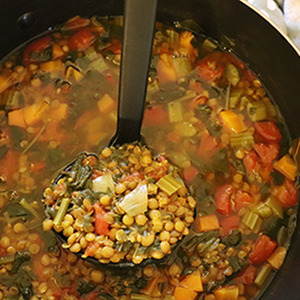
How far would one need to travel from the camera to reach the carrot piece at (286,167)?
10.9 ft

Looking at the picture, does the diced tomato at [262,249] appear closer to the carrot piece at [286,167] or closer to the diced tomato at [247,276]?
the diced tomato at [247,276]

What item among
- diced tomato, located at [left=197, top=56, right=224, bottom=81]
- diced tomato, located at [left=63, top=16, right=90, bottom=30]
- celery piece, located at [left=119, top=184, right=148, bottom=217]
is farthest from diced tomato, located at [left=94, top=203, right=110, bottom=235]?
diced tomato, located at [left=63, top=16, right=90, bottom=30]

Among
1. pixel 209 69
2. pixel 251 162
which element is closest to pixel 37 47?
pixel 209 69

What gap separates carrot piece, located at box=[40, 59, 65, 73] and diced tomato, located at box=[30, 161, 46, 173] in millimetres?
701

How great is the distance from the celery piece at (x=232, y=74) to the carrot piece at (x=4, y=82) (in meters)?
1.50

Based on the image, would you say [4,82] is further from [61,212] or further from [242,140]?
[242,140]

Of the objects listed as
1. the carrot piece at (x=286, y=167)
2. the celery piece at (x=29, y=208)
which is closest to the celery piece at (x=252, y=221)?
the carrot piece at (x=286, y=167)

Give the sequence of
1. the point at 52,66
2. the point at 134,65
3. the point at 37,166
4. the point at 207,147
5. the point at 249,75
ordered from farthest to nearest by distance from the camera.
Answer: the point at 249,75 → the point at 52,66 → the point at 207,147 → the point at 37,166 → the point at 134,65

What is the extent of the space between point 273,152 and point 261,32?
0.78 m

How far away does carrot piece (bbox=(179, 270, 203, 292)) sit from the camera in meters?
2.97

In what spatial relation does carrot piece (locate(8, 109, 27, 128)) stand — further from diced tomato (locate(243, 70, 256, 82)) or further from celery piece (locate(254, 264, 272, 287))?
celery piece (locate(254, 264, 272, 287))

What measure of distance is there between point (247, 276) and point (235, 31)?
5.39ft

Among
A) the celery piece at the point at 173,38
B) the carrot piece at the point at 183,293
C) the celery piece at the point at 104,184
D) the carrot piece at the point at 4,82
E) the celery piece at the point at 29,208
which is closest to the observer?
the celery piece at the point at 104,184

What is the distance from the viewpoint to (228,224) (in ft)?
10.3
